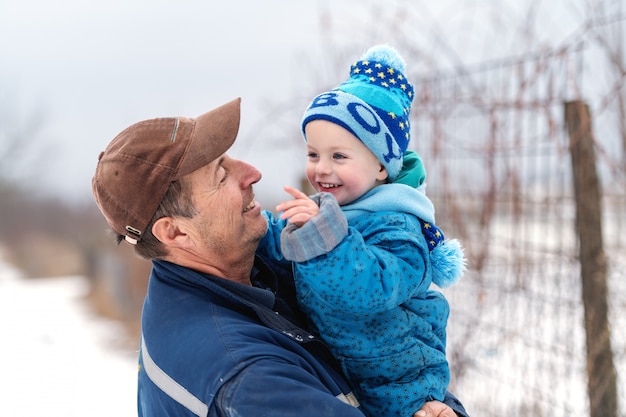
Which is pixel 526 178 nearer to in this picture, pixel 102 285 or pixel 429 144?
pixel 429 144

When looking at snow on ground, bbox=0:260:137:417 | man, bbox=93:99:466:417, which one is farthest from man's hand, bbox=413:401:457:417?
snow on ground, bbox=0:260:137:417

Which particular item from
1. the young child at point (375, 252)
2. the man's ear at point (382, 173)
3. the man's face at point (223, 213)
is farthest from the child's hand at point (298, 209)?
the man's ear at point (382, 173)

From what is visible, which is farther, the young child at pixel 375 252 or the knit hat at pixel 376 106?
the knit hat at pixel 376 106

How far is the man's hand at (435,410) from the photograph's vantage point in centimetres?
174

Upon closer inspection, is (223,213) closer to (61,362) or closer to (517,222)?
(517,222)

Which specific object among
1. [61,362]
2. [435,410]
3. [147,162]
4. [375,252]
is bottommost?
[61,362]

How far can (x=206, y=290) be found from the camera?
62.7 inches

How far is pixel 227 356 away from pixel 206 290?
0.80ft

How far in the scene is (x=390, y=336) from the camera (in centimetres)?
167

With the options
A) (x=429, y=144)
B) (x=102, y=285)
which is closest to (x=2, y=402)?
(x=429, y=144)

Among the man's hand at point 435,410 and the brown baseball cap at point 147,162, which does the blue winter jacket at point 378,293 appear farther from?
the brown baseball cap at point 147,162

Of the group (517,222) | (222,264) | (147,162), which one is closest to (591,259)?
(517,222)

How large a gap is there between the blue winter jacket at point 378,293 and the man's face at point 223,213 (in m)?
0.19

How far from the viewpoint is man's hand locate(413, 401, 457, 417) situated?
1.74 m
